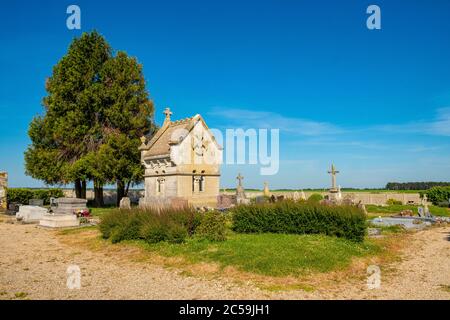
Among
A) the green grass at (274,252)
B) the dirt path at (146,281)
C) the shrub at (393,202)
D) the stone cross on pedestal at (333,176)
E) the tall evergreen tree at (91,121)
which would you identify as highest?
the tall evergreen tree at (91,121)

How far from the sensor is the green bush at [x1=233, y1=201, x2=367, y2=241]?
13195 millimetres

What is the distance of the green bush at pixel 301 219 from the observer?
13.2 metres

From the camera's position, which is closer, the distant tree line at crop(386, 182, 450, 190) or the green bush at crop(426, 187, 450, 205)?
the green bush at crop(426, 187, 450, 205)

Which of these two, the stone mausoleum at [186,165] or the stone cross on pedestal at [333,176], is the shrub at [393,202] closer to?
the stone cross on pedestal at [333,176]

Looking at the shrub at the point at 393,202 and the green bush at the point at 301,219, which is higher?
the green bush at the point at 301,219

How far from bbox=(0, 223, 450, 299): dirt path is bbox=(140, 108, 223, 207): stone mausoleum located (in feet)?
42.1

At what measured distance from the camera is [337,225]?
13500 mm

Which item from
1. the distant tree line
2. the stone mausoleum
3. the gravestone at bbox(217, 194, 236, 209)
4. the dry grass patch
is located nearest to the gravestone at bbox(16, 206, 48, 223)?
the stone mausoleum

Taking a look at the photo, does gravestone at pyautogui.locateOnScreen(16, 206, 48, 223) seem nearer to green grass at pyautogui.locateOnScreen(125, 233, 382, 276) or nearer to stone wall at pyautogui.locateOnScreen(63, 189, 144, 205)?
green grass at pyautogui.locateOnScreen(125, 233, 382, 276)

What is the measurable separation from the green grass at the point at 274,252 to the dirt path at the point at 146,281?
46.5 inches

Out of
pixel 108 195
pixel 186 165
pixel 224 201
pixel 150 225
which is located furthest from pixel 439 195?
pixel 108 195

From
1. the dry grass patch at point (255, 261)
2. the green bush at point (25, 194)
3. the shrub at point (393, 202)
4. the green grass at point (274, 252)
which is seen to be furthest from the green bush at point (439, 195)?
the green bush at point (25, 194)

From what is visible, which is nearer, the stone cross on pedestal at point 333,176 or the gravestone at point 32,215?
the gravestone at point 32,215
